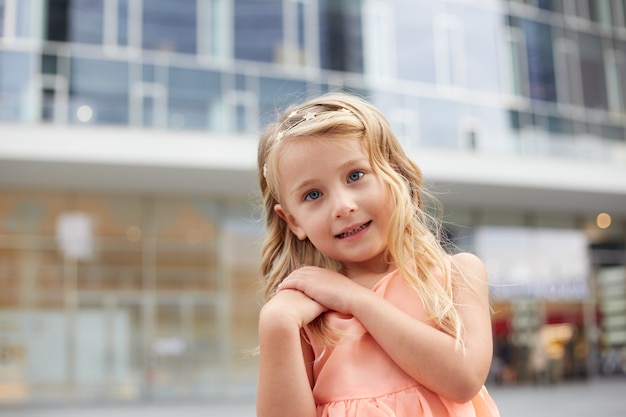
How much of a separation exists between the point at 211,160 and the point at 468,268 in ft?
44.4

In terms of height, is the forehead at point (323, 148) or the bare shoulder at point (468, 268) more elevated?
the forehead at point (323, 148)

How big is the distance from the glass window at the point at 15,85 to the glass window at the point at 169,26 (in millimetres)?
2648

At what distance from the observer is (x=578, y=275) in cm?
2053

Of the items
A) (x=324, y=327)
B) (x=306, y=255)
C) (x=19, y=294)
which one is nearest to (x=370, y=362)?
(x=324, y=327)

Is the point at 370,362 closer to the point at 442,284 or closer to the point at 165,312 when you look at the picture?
the point at 442,284

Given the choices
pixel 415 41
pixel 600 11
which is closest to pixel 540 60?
pixel 600 11

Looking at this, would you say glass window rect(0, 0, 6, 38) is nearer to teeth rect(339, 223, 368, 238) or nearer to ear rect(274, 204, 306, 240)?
ear rect(274, 204, 306, 240)

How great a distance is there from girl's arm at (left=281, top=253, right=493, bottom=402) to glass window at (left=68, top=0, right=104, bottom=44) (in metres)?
15.4

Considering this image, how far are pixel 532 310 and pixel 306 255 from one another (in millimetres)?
19363

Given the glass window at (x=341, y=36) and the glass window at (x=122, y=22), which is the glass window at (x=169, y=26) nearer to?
the glass window at (x=122, y=22)

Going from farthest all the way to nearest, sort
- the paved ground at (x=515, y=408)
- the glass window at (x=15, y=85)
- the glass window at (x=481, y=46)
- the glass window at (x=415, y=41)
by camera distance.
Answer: the glass window at (x=481, y=46), the glass window at (x=415, y=41), the glass window at (x=15, y=85), the paved ground at (x=515, y=408)

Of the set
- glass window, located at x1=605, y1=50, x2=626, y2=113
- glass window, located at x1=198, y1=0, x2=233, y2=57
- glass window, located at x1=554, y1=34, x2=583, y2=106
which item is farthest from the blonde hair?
glass window, located at x1=605, y1=50, x2=626, y2=113

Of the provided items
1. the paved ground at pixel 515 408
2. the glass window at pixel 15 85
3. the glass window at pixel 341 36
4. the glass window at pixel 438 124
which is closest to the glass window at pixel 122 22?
the glass window at pixel 15 85

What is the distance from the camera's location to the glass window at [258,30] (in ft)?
55.1
